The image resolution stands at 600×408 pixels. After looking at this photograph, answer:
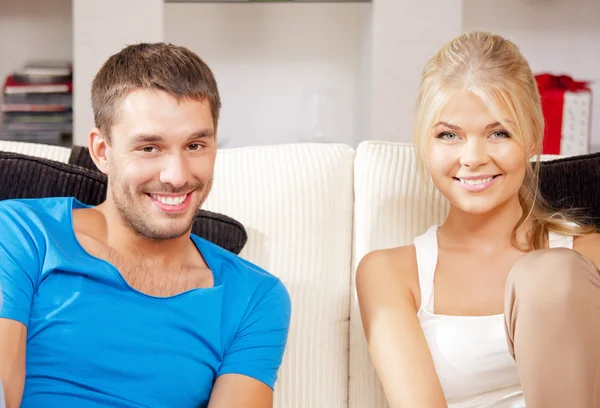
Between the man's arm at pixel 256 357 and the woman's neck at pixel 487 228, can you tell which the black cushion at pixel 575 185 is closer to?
the woman's neck at pixel 487 228

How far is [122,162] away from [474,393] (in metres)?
0.72

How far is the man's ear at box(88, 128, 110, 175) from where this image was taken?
138 cm

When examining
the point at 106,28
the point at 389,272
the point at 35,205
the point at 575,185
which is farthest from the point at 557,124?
the point at 35,205

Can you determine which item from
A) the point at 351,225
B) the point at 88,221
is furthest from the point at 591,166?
the point at 88,221

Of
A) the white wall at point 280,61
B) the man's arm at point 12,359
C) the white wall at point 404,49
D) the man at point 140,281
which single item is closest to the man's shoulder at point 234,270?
the man at point 140,281

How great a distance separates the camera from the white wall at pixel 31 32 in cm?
357

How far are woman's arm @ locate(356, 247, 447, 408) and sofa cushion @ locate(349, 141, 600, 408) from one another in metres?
0.10

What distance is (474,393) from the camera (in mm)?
1417

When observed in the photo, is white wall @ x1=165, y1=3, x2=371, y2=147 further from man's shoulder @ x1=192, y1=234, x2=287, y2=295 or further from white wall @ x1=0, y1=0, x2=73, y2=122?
man's shoulder @ x1=192, y1=234, x2=287, y2=295

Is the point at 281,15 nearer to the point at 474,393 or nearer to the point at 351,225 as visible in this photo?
the point at 351,225

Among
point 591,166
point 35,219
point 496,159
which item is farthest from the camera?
point 591,166

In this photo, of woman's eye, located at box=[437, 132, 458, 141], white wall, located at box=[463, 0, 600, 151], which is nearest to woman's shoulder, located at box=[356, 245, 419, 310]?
woman's eye, located at box=[437, 132, 458, 141]

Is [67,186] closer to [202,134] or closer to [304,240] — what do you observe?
[202,134]

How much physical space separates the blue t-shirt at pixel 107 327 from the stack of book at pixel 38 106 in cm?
206
